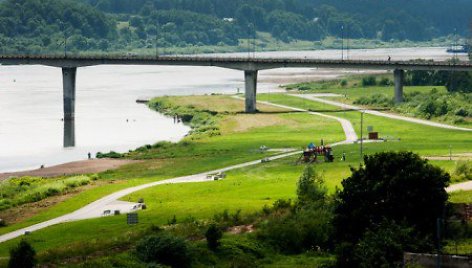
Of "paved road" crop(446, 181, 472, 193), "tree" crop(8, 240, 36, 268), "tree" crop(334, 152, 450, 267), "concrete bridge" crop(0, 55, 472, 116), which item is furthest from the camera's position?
"concrete bridge" crop(0, 55, 472, 116)

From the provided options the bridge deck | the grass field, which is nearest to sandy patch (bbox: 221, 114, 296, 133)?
→ the grass field

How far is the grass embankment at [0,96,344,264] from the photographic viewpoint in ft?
247

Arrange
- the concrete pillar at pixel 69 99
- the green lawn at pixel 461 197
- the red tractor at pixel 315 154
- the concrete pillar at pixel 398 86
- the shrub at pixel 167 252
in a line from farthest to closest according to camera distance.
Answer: the concrete pillar at pixel 398 86
the concrete pillar at pixel 69 99
the red tractor at pixel 315 154
the green lawn at pixel 461 197
the shrub at pixel 167 252

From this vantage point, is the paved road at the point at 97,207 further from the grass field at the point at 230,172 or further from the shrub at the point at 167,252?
the shrub at the point at 167,252

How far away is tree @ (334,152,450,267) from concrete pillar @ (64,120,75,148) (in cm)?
8969

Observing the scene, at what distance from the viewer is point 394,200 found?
66938 millimetres

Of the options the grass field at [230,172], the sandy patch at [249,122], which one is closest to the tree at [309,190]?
the grass field at [230,172]

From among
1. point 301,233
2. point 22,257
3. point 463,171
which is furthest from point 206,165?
point 22,257

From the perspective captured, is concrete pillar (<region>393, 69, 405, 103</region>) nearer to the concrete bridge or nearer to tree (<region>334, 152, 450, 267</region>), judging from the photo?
the concrete bridge

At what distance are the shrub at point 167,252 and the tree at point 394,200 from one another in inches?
375

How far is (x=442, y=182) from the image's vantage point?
6750 cm

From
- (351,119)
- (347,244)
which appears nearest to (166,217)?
(347,244)

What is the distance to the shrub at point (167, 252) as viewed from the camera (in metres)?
63.9

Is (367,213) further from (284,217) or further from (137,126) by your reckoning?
(137,126)
